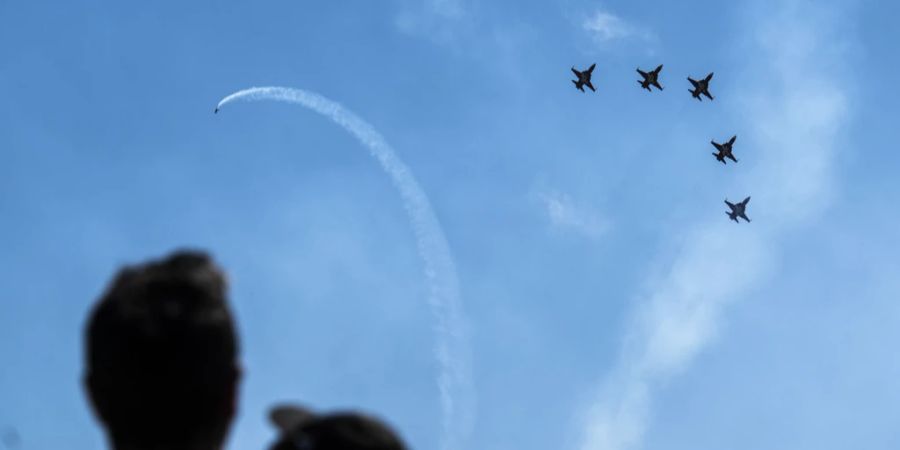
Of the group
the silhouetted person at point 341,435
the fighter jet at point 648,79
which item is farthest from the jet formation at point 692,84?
the silhouetted person at point 341,435

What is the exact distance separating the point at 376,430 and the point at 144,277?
179 centimetres

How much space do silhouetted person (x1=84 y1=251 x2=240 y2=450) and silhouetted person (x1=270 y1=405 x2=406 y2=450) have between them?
0.48 meters

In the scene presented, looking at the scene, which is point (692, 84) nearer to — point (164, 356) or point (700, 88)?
point (700, 88)

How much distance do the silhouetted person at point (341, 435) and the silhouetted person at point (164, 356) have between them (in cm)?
48

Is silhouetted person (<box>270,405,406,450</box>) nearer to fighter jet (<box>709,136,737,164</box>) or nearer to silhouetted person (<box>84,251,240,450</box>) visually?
silhouetted person (<box>84,251,240,450</box>)

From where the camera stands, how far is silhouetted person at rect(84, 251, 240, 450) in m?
6.34

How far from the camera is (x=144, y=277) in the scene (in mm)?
6586

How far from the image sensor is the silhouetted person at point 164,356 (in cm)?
634

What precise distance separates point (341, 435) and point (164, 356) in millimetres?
1233

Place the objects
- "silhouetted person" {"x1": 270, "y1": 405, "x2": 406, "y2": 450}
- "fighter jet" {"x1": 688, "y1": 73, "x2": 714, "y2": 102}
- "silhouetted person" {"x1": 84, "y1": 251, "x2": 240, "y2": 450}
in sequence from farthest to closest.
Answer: "fighter jet" {"x1": 688, "y1": 73, "x2": 714, "y2": 102}
"silhouetted person" {"x1": 270, "y1": 405, "x2": 406, "y2": 450}
"silhouetted person" {"x1": 84, "y1": 251, "x2": 240, "y2": 450}

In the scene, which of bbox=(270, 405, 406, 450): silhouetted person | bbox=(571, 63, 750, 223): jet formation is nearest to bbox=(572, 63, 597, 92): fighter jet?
bbox=(571, 63, 750, 223): jet formation

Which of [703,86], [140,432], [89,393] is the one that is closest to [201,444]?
[140,432]

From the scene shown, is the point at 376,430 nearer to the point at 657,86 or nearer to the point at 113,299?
the point at 113,299

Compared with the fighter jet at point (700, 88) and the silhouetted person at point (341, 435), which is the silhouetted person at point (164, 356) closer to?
the silhouetted person at point (341, 435)
